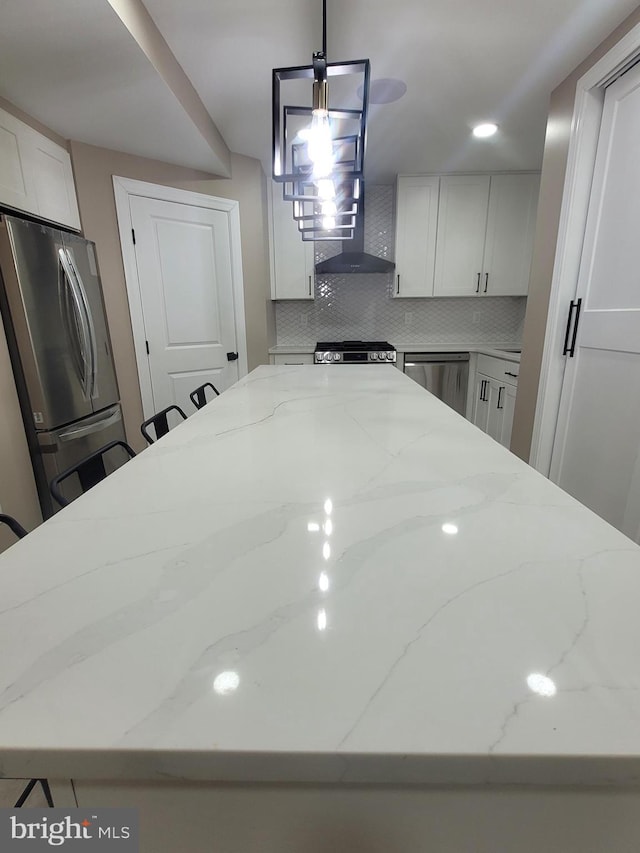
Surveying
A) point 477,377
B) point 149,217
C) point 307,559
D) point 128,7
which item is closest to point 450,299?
point 477,377

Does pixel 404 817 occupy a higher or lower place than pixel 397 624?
lower

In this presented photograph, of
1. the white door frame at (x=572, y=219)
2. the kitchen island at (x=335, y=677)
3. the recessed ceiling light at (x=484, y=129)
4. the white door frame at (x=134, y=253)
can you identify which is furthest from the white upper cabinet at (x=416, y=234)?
the kitchen island at (x=335, y=677)

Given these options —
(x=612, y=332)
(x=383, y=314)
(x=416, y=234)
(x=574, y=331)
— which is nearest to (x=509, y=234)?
(x=416, y=234)

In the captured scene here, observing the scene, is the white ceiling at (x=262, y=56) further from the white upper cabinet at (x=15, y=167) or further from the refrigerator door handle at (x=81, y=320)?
the refrigerator door handle at (x=81, y=320)

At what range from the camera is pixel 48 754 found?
0.28m

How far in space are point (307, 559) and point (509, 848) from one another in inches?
12.1

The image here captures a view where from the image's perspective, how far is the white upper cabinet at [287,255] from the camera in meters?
3.26

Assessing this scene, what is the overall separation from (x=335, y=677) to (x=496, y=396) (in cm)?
306

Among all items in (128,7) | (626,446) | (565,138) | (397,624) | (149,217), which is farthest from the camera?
(149,217)

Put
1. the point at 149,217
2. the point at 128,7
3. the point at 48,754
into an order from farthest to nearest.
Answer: the point at 149,217 < the point at 128,7 < the point at 48,754

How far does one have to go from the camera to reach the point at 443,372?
135 inches

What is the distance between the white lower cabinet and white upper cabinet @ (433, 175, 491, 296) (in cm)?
73

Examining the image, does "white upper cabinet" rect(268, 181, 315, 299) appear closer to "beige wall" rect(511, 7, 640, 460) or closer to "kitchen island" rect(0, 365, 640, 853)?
"beige wall" rect(511, 7, 640, 460)

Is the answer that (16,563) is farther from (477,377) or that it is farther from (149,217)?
(477,377)
